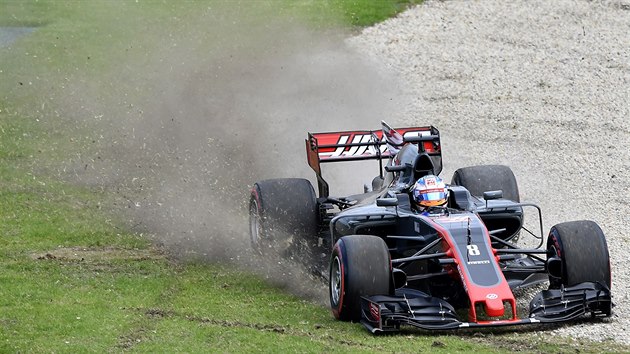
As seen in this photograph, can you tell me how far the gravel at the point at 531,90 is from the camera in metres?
24.2

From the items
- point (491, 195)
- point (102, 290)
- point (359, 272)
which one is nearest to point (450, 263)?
point (359, 272)

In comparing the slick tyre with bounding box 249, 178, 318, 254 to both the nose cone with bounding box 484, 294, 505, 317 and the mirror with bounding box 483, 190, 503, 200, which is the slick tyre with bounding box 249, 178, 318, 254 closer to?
the mirror with bounding box 483, 190, 503, 200

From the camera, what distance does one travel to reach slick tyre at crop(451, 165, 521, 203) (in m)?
18.9

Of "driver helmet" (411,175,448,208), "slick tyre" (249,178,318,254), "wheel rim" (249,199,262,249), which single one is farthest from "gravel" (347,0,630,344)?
"wheel rim" (249,199,262,249)

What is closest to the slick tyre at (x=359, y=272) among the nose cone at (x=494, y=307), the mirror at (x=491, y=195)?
the nose cone at (x=494, y=307)

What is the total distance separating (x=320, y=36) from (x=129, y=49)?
19.7 ft

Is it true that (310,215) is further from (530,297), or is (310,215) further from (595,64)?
(595,64)

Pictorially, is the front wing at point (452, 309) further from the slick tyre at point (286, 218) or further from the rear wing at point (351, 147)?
the rear wing at point (351, 147)

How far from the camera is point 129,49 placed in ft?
122

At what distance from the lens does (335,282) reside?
15852 mm

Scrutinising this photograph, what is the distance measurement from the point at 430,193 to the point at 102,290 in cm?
494

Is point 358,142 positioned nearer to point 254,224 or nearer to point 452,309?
point 254,224

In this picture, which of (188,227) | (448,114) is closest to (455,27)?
(448,114)

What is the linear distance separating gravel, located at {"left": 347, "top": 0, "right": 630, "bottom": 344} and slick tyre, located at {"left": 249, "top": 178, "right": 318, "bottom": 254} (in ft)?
15.5
